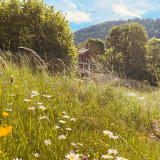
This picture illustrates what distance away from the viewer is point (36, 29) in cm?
946

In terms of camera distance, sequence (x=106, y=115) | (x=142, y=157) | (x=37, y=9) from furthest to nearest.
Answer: (x=37, y=9) < (x=106, y=115) < (x=142, y=157)

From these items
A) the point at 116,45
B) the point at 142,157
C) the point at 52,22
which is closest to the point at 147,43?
the point at 116,45

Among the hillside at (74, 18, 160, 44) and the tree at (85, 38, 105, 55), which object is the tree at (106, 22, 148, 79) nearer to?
the tree at (85, 38, 105, 55)

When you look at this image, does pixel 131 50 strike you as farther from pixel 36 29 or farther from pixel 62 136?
pixel 62 136

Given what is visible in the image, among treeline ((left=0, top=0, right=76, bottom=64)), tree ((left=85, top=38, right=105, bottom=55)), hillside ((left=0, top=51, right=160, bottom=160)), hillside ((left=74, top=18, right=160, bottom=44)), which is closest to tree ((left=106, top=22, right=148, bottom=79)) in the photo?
tree ((left=85, top=38, right=105, bottom=55))

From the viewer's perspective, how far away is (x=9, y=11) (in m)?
8.91

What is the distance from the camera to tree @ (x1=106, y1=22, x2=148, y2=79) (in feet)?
100.0

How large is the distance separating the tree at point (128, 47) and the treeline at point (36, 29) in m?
21.7

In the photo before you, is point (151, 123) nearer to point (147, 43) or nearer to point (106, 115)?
point (106, 115)

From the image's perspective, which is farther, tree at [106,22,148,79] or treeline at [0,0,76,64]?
tree at [106,22,148,79]

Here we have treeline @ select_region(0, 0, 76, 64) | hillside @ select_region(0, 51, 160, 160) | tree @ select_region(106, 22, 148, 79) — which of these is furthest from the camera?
tree @ select_region(106, 22, 148, 79)

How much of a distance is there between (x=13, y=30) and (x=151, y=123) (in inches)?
324

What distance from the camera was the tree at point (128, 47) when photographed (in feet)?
100.0

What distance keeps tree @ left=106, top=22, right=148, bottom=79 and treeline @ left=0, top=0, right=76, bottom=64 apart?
71.3 feet
